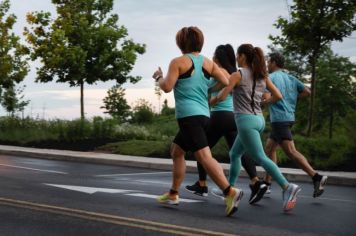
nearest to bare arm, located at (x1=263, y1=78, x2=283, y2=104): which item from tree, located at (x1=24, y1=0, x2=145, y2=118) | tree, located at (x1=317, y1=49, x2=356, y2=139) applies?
tree, located at (x1=24, y1=0, x2=145, y2=118)

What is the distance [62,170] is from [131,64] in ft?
67.7

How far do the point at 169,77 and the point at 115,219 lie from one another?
155 cm

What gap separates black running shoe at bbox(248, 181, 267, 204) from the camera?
788 cm

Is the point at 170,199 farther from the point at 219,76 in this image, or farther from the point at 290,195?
the point at 219,76

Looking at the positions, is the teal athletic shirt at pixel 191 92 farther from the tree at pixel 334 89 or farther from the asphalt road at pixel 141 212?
the tree at pixel 334 89

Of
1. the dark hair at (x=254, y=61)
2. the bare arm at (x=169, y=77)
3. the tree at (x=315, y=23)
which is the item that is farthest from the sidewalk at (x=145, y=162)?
the tree at (x=315, y=23)

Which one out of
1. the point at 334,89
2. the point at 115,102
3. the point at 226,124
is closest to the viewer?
the point at 226,124

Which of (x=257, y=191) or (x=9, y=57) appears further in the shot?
(x=9, y=57)

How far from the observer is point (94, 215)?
6.72m

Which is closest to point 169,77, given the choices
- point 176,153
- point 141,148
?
point 176,153

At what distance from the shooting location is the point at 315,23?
22484mm

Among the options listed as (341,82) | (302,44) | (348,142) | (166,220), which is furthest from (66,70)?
(166,220)

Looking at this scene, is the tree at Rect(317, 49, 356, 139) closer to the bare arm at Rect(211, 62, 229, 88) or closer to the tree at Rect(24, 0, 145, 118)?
the tree at Rect(24, 0, 145, 118)

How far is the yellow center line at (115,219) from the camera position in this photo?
231 inches
